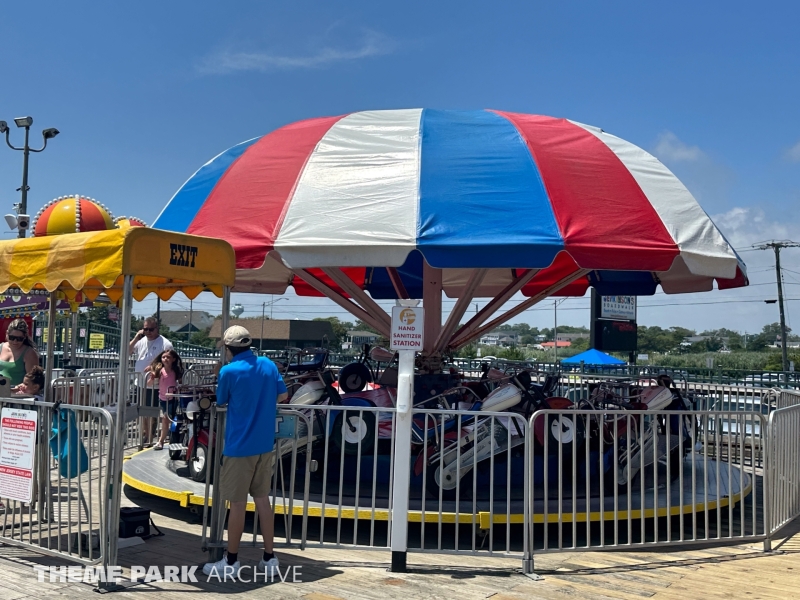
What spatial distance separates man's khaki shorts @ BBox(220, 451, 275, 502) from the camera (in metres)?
5.66

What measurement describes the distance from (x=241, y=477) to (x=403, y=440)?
1305 mm

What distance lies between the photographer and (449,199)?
8.23 meters

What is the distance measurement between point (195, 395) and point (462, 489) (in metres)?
3.24

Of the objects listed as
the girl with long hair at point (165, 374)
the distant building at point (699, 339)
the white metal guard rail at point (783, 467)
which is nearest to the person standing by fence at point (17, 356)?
the girl with long hair at point (165, 374)

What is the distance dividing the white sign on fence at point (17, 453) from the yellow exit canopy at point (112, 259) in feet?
3.64

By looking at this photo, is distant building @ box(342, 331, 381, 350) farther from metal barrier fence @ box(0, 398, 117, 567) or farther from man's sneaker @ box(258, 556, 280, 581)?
man's sneaker @ box(258, 556, 280, 581)

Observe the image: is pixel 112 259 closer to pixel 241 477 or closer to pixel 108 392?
pixel 241 477

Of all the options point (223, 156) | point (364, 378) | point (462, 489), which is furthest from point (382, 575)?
point (223, 156)

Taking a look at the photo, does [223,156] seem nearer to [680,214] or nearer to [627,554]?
[680,214]

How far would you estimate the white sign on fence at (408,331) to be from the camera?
20.0 ft

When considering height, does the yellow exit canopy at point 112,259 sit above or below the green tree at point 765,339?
below

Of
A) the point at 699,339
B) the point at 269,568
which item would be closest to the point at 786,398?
the point at 269,568

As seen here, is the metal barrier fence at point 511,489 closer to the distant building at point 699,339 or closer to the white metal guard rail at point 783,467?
the white metal guard rail at point 783,467

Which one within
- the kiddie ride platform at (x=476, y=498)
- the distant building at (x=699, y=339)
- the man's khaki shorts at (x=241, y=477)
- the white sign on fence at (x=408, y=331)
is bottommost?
the kiddie ride platform at (x=476, y=498)
